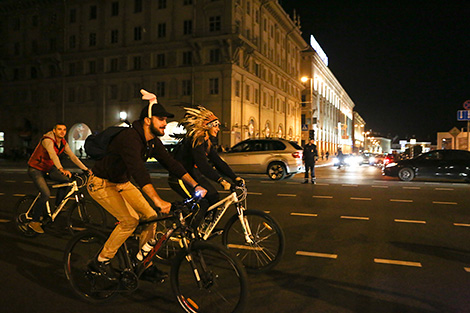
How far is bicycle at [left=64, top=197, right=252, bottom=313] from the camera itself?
3.05 m

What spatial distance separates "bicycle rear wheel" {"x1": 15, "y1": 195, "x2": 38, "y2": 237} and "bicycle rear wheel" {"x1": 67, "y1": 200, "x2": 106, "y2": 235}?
0.61m

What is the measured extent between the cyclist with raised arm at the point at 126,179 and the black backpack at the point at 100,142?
4cm

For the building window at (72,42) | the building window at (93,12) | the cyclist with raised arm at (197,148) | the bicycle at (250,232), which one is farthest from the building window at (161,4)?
the bicycle at (250,232)

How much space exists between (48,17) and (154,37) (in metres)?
15.4

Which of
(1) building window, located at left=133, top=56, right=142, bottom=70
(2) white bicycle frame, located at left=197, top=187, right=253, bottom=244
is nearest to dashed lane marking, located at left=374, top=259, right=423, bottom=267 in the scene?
(2) white bicycle frame, located at left=197, top=187, right=253, bottom=244

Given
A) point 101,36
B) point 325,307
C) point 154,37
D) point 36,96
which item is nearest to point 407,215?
point 325,307

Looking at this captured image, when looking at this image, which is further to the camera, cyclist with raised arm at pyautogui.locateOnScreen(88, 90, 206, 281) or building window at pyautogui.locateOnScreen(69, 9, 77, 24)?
building window at pyautogui.locateOnScreen(69, 9, 77, 24)

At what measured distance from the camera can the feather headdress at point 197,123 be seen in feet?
16.4

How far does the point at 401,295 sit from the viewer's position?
3.93 m

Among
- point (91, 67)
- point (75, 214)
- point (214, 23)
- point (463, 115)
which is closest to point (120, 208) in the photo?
point (75, 214)

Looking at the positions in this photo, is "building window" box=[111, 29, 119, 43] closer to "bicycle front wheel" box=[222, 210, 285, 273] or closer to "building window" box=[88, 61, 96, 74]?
"building window" box=[88, 61, 96, 74]

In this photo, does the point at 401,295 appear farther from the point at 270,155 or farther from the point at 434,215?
the point at 270,155

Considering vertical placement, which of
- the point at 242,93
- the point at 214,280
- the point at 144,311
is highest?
the point at 242,93

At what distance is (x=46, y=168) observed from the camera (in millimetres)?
6305
